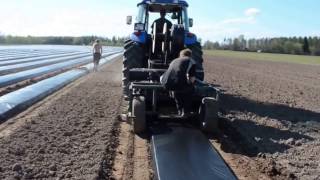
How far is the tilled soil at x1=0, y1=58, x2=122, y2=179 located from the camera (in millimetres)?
5656

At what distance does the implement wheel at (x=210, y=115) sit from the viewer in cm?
803

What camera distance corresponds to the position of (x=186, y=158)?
634 cm

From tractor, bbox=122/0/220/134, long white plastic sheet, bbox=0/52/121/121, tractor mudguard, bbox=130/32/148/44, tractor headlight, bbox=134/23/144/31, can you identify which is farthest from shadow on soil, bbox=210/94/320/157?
long white plastic sheet, bbox=0/52/121/121

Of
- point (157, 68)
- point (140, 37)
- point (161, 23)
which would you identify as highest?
point (161, 23)

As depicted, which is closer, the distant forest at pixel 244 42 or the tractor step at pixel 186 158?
the tractor step at pixel 186 158

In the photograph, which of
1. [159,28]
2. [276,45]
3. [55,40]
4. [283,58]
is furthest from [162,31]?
[55,40]

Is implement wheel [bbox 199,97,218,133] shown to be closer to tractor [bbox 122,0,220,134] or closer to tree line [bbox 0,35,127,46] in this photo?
tractor [bbox 122,0,220,134]

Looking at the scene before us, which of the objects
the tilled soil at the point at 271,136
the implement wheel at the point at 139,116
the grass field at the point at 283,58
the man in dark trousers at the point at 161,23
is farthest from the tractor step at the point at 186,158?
the grass field at the point at 283,58

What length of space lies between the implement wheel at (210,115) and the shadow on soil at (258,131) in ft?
A: 0.75

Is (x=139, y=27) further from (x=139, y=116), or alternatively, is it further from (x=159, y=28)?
(x=139, y=116)

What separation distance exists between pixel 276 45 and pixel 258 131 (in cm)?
8218

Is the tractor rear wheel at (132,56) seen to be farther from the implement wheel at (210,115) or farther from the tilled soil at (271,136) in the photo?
the implement wheel at (210,115)

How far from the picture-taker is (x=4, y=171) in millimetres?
5469

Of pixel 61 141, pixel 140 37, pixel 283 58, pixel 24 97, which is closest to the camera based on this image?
pixel 61 141
